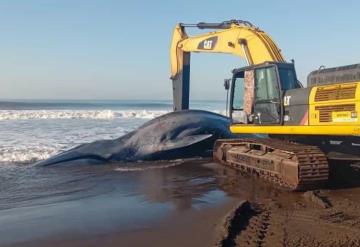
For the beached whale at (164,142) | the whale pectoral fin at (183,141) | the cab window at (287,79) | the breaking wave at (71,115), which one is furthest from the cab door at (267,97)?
the breaking wave at (71,115)

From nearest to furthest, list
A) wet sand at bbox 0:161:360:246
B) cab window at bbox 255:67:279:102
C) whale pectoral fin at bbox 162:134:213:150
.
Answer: wet sand at bbox 0:161:360:246 → cab window at bbox 255:67:279:102 → whale pectoral fin at bbox 162:134:213:150

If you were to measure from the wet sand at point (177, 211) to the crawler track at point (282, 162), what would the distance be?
8.0 inches

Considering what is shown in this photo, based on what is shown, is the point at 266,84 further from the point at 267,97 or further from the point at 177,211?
the point at 177,211

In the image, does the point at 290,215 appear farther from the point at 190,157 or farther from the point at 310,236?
the point at 190,157

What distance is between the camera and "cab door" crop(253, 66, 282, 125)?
9297mm

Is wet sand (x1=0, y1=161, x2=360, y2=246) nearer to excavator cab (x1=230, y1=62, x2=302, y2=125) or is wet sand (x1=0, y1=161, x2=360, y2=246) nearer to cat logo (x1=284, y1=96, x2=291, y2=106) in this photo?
excavator cab (x1=230, y1=62, x2=302, y2=125)

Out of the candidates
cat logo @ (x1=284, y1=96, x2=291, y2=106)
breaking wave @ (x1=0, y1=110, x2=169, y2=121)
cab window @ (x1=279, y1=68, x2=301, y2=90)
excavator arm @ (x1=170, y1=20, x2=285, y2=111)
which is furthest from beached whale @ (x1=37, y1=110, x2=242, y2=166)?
breaking wave @ (x1=0, y1=110, x2=169, y2=121)

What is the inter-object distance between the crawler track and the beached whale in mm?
2118

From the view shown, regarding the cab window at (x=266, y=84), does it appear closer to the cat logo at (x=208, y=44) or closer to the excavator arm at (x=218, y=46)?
the excavator arm at (x=218, y=46)

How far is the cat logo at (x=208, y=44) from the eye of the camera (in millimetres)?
13414

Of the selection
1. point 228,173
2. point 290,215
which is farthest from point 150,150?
point 290,215

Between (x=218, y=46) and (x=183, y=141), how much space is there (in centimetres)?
281

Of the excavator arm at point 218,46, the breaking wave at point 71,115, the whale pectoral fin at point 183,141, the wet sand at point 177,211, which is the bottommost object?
the breaking wave at point 71,115

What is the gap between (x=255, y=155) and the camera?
9492mm
